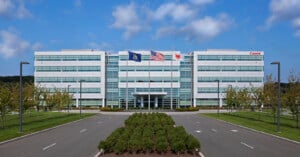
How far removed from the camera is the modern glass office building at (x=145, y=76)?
9694 centimetres

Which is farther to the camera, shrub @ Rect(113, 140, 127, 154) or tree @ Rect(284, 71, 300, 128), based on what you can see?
tree @ Rect(284, 71, 300, 128)

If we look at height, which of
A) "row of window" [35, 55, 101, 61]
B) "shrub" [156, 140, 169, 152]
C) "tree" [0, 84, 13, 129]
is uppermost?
"row of window" [35, 55, 101, 61]

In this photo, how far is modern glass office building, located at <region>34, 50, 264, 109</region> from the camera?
96938mm

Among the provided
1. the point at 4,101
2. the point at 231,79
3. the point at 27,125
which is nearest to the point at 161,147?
the point at 4,101

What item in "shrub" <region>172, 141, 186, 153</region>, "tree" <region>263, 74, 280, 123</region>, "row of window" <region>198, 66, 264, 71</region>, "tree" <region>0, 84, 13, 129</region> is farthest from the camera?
"row of window" <region>198, 66, 264, 71</region>

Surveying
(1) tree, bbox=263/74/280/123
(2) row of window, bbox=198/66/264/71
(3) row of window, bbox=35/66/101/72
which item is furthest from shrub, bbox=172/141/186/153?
(3) row of window, bbox=35/66/101/72

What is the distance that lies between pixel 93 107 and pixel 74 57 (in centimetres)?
1313

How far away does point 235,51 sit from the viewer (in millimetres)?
99500

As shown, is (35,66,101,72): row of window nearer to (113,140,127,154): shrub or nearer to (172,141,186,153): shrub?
(113,140,127,154): shrub

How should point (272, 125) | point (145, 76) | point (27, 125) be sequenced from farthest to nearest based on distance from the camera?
point (145, 76) < point (272, 125) < point (27, 125)

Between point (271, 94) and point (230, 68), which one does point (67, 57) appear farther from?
point (271, 94)

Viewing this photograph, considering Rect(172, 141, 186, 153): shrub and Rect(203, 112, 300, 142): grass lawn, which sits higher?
Rect(172, 141, 186, 153): shrub

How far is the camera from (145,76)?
96688 mm

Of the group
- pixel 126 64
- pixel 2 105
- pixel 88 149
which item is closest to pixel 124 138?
pixel 88 149
